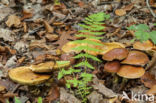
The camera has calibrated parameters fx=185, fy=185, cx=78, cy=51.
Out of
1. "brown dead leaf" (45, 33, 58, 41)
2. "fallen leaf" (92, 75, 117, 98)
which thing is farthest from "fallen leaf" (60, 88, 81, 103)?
"brown dead leaf" (45, 33, 58, 41)

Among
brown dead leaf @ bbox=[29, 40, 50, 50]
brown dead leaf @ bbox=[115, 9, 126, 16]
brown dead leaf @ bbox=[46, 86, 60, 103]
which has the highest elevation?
brown dead leaf @ bbox=[115, 9, 126, 16]

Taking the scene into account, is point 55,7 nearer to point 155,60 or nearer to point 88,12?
point 88,12

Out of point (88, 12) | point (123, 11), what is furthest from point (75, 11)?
point (123, 11)

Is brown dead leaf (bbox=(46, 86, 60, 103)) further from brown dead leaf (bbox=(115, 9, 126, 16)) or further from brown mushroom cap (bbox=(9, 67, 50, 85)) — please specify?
brown dead leaf (bbox=(115, 9, 126, 16))

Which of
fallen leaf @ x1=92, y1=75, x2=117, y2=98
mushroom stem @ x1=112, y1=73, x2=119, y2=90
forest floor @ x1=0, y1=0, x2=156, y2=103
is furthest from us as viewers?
mushroom stem @ x1=112, y1=73, x2=119, y2=90

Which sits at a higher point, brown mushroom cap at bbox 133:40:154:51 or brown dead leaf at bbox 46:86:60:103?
brown mushroom cap at bbox 133:40:154:51

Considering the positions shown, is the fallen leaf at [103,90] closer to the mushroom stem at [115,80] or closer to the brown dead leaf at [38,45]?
the mushroom stem at [115,80]

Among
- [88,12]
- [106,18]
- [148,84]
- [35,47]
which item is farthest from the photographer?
[88,12]
